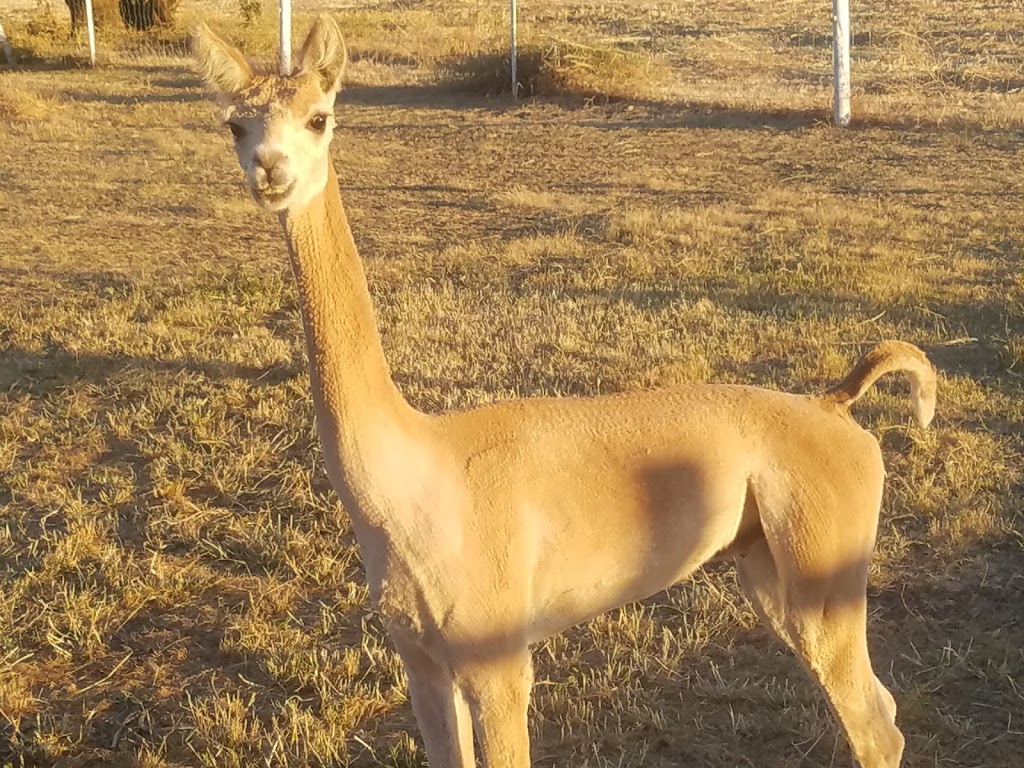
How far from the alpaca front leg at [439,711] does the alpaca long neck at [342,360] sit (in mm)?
606

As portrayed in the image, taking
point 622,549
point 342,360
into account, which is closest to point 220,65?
point 342,360

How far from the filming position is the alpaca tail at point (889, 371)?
11.9 feet

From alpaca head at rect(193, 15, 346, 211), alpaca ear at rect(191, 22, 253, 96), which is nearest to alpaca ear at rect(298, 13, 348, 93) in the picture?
alpaca head at rect(193, 15, 346, 211)

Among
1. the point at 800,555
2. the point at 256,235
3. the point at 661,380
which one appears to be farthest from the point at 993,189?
the point at 800,555

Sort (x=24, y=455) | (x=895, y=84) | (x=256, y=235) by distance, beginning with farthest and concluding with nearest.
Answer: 1. (x=895, y=84)
2. (x=256, y=235)
3. (x=24, y=455)

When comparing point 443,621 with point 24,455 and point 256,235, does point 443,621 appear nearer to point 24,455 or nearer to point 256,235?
point 24,455

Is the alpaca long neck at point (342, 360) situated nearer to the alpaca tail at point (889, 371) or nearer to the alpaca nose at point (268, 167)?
the alpaca nose at point (268, 167)

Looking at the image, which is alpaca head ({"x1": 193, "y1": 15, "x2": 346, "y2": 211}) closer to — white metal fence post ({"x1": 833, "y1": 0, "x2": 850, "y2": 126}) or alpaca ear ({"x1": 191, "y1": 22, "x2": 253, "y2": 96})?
alpaca ear ({"x1": 191, "y1": 22, "x2": 253, "y2": 96})

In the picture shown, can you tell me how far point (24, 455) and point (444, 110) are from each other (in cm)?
1533

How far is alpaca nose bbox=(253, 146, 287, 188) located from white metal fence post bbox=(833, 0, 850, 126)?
16.0 metres

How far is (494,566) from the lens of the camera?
303 centimetres

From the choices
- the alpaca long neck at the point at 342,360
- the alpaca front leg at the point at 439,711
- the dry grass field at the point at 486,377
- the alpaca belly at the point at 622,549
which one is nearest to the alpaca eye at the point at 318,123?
the alpaca long neck at the point at 342,360

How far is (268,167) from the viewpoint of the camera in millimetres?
2594

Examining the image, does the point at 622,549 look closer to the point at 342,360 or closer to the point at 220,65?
the point at 342,360
